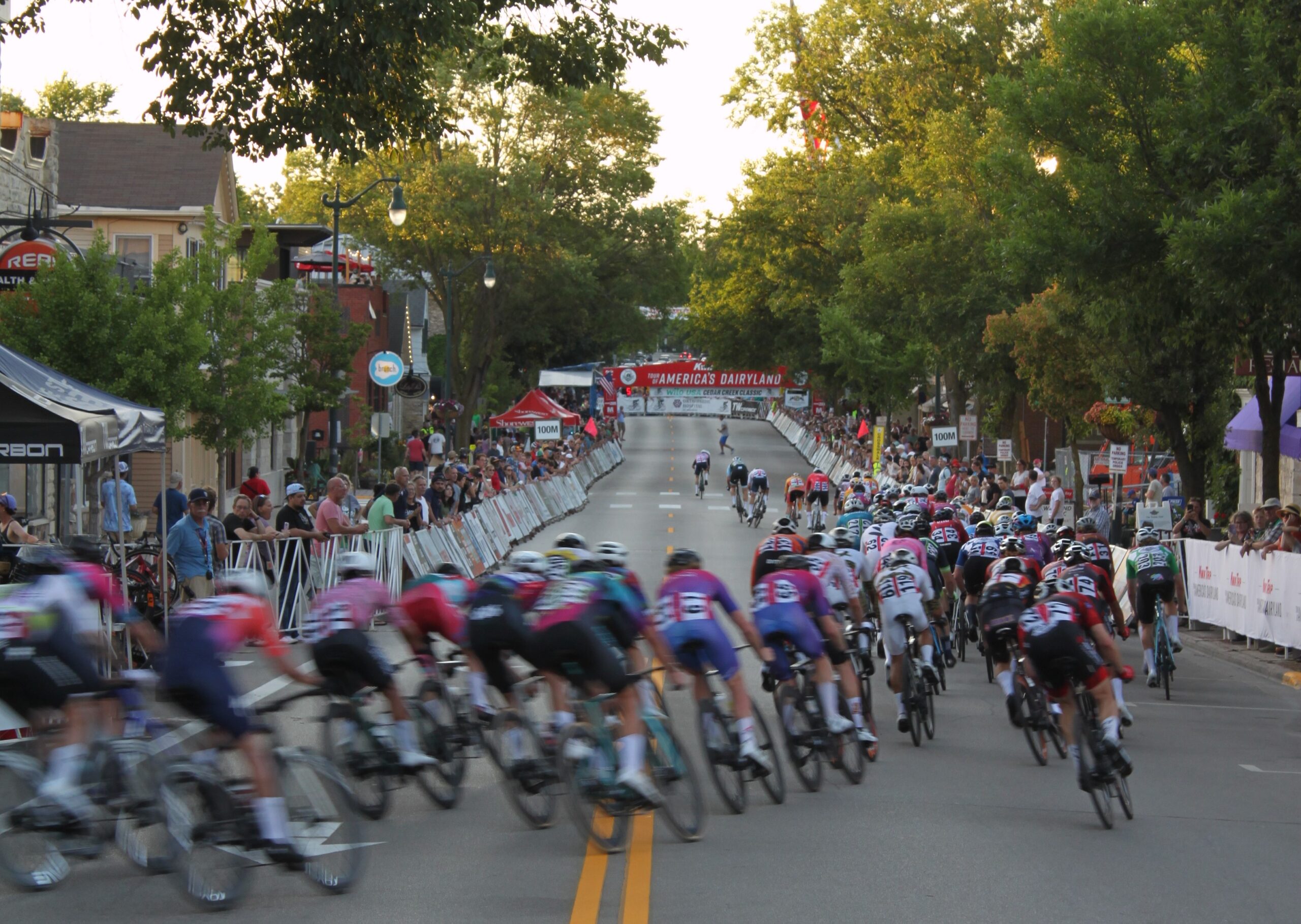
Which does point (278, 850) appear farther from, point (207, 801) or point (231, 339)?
point (231, 339)

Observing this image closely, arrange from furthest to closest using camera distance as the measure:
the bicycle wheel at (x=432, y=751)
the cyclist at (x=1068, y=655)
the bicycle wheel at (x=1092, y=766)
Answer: the cyclist at (x=1068, y=655), the bicycle wheel at (x=432, y=751), the bicycle wheel at (x=1092, y=766)

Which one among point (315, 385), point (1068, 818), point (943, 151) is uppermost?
point (943, 151)

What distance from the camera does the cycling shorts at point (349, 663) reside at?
8945 millimetres

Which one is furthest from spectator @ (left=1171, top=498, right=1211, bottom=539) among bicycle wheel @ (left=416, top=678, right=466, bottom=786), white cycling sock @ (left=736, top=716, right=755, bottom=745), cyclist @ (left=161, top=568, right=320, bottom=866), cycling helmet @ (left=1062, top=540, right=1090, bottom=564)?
cyclist @ (left=161, top=568, right=320, bottom=866)

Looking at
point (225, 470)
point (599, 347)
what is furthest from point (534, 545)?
point (599, 347)

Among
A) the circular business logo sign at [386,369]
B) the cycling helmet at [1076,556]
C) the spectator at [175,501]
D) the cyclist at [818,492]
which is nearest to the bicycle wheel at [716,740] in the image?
the cycling helmet at [1076,556]

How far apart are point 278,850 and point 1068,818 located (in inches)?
194

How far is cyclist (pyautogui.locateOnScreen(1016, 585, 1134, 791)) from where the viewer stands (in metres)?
9.73

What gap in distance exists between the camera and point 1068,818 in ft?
31.7

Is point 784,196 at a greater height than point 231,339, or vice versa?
point 784,196

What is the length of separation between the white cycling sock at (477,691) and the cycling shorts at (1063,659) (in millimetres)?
3502

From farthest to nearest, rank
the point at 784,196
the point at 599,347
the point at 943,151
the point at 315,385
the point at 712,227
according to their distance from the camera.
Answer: the point at 599,347 < the point at 712,227 < the point at 784,196 < the point at 943,151 < the point at 315,385

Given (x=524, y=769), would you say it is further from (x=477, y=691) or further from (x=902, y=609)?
(x=902, y=609)

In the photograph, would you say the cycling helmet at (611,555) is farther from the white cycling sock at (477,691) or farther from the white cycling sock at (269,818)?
the white cycling sock at (269,818)
